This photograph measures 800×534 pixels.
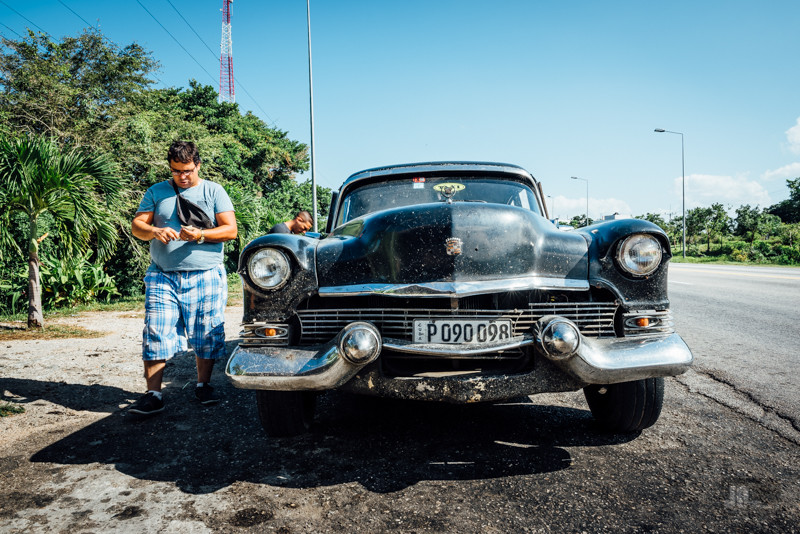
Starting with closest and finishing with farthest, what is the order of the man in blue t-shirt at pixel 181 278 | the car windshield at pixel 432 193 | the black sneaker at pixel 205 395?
the man in blue t-shirt at pixel 181 278 → the black sneaker at pixel 205 395 → the car windshield at pixel 432 193

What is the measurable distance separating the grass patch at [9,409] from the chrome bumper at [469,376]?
1905 millimetres

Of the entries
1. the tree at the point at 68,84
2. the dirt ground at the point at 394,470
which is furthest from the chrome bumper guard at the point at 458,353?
the tree at the point at 68,84

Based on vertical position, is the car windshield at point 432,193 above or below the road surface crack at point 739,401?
above

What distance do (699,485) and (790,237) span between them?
134 ft

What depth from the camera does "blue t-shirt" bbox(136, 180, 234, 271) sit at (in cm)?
318

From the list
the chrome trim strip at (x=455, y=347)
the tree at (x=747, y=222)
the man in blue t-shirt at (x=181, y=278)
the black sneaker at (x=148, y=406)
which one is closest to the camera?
the chrome trim strip at (x=455, y=347)

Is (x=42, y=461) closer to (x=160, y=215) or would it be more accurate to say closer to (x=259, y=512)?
(x=259, y=512)

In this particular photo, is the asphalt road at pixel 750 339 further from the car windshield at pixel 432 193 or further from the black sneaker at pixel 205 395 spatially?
the black sneaker at pixel 205 395

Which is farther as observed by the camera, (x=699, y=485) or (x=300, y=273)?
(x=300, y=273)

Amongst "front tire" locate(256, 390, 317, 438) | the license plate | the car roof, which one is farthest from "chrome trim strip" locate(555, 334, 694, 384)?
the car roof

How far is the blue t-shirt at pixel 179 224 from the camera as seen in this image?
10.4 feet

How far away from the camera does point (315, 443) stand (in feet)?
8.51

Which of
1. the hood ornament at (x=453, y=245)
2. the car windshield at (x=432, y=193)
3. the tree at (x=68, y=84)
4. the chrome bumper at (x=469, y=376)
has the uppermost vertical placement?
the tree at (x=68, y=84)

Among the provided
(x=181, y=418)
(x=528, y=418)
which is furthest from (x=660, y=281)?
(x=181, y=418)
